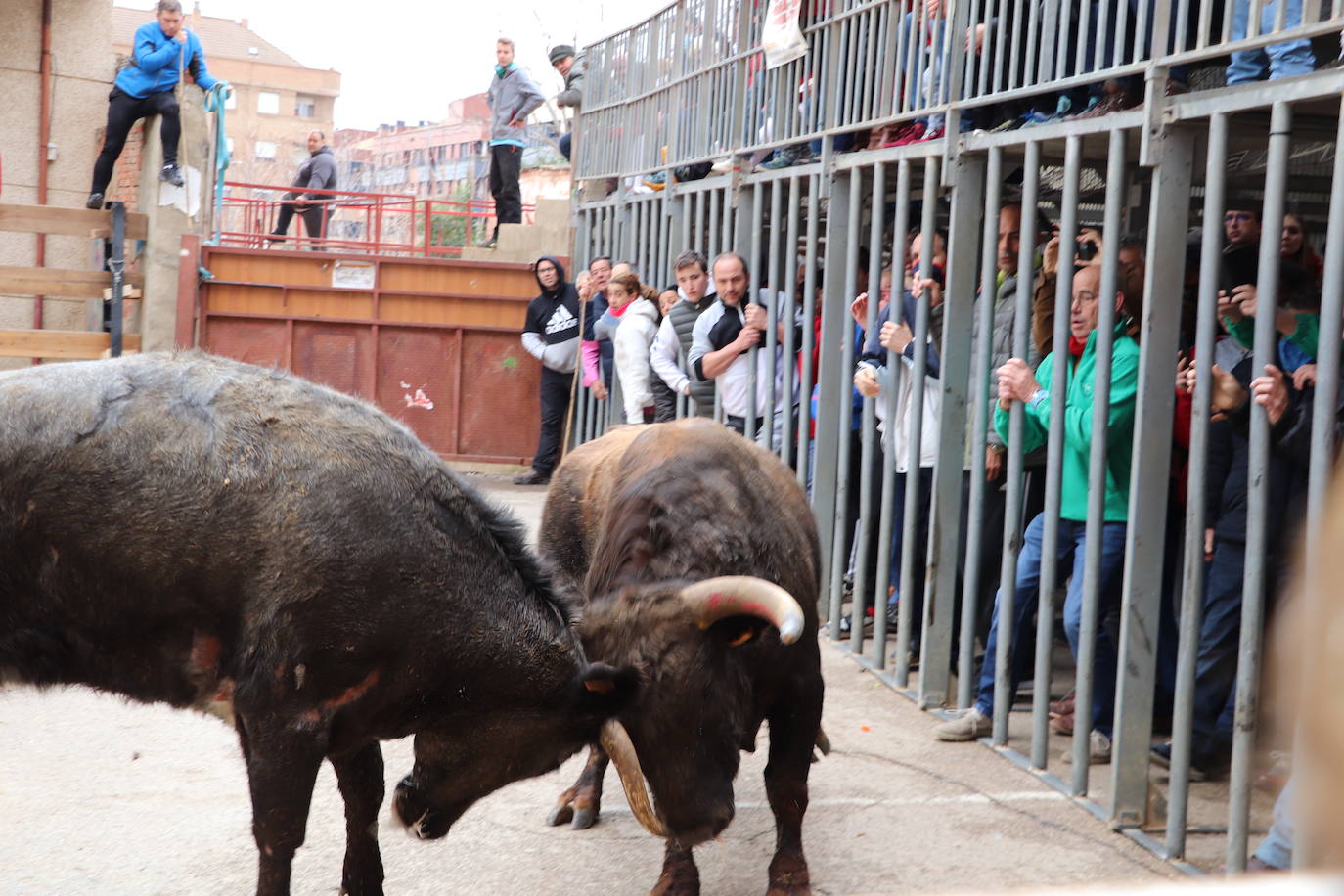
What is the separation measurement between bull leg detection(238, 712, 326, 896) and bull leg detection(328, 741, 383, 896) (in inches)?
17.1

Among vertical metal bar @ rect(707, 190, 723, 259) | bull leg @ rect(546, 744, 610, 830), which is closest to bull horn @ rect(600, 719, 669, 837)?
bull leg @ rect(546, 744, 610, 830)

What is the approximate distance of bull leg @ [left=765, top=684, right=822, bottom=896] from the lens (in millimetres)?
4555

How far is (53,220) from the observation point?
1288cm

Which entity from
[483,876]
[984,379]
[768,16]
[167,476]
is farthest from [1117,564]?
[768,16]

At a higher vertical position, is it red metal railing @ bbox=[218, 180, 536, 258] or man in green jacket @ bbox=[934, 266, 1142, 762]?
red metal railing @ bbox=[218, 180, 536, 258]

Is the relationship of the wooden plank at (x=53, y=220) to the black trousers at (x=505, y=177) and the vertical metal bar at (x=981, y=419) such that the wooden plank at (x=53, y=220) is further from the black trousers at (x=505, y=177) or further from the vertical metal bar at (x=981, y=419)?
the vertical metal bar at (x=981, y=419)

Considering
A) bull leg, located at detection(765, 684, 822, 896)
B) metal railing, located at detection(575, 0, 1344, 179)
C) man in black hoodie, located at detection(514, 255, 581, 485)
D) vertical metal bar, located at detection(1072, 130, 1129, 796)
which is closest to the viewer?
bull leg, located at detection(765, 684, 822, 896)

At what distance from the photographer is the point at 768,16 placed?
927 cm

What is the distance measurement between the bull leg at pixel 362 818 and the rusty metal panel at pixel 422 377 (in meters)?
11.9

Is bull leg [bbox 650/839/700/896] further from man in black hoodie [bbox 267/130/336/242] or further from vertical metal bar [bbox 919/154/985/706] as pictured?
man in black hoodie [bbox 267/130/336/242]

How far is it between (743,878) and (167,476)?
2.49 meters

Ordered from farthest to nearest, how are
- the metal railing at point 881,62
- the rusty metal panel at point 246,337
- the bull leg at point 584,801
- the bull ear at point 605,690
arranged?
1. the rusty metal panel at point 246,337
2. the bull leg at point 584,801
3. the metal railing at point 881,62
4. the bull ear at point 605,690

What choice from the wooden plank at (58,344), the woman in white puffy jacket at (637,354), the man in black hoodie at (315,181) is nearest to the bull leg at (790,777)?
the woman in white puffy jacket at (637,354)

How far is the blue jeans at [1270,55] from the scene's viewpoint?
4508 mm
